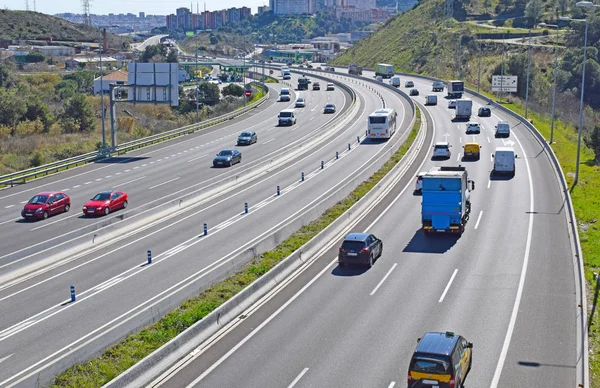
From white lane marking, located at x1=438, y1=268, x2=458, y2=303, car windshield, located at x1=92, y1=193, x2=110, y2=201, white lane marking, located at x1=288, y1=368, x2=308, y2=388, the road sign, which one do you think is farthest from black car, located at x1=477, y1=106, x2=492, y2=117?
white lane marking, located at x1=288, y1=368, x2=308, y2=388

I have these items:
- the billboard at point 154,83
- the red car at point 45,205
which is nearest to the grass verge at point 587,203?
the red car at point 45,205

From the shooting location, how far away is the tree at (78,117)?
3652 inches

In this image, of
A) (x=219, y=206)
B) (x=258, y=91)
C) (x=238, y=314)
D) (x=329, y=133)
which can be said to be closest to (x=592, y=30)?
(x=258, y=91)

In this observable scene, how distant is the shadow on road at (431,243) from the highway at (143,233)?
6.37 m

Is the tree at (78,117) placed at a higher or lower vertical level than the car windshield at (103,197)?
higher

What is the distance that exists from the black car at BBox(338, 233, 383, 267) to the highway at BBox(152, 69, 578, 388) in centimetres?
42

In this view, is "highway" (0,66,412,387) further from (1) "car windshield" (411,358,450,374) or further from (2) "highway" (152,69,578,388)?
(1) "car windshield" (411,358,450,374)

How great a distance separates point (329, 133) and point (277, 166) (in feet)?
55.4

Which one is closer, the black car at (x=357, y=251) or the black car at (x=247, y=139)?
the black car at (x=357, y=251)

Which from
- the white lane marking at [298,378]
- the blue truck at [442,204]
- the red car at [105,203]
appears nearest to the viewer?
the white lane marking at [298,378]

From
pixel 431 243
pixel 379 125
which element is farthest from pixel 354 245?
pixel 379 125

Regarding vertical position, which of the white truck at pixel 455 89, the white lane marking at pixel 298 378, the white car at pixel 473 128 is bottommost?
the white lane marking at pixel 298 378

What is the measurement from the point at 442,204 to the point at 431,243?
2058 mm

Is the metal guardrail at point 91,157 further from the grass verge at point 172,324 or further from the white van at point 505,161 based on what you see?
the white van at point 505,161
